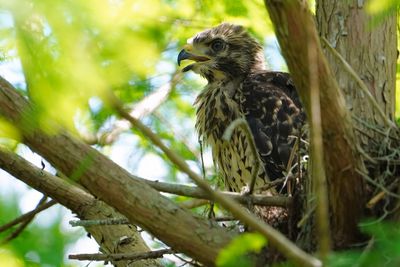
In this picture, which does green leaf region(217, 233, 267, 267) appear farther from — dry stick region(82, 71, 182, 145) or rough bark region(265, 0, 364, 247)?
dry stick region(82, 71, 182, 145)

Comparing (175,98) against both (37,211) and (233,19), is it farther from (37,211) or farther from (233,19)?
(37,211)

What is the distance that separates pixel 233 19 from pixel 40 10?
4.35 meters

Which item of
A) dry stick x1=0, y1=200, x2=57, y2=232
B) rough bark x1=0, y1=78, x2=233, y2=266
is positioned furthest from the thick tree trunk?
dry stick x1=0, y1=200, x2=57, y2=232

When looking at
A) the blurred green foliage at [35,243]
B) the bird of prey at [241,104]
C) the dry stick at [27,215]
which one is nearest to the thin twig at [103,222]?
the blurred green foliage at [35,243]

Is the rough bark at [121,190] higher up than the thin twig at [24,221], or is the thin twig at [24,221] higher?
the thin twig at [24,221]

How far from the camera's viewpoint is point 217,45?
23.4 ft

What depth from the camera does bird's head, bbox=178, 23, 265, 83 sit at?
6.95 m

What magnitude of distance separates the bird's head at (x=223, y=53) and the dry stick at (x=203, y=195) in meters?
2.20

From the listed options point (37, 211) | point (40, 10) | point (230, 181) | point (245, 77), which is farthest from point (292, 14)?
point (245, 77)

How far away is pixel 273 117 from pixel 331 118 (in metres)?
2.33

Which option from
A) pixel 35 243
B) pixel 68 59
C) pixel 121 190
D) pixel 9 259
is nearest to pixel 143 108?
pixel 9 259

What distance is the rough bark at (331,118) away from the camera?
12.0 feet

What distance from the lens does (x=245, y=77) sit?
22.9 ft

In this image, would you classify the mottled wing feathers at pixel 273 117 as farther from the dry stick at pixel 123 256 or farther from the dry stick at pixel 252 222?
the dry stick at pixel 252 222
